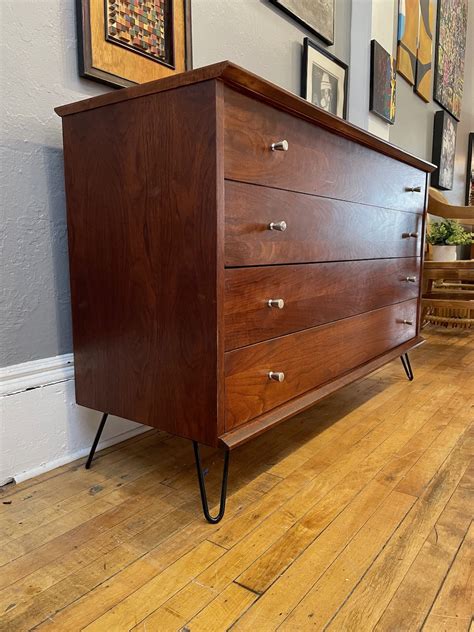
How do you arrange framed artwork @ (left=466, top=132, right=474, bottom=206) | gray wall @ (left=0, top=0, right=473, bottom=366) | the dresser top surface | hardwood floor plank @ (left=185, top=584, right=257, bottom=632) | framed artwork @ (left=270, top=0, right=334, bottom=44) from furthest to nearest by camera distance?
framed artwork @ (left=466, top=132, right=474, bottom=206) → framed artwork @ (left=270, top=0, right=334, bottom=44) → gray wall @ (left=0, top=0, right=473, bottom=366) → the dresser top surface → hardwood floor plank @ (left=185, top=584, right=257, bottom=632)

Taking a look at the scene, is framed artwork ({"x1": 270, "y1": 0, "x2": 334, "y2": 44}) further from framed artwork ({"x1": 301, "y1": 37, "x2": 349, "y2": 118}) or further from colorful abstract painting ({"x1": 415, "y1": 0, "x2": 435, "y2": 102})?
colorful abstract painting ({"x1": 415, "y1": 0, "x2": 435, "y2": 102})

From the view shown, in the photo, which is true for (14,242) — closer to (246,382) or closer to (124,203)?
(124,203)

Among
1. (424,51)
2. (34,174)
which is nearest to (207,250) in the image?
(34,174)

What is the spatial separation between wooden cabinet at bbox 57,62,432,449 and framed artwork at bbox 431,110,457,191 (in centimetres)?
284

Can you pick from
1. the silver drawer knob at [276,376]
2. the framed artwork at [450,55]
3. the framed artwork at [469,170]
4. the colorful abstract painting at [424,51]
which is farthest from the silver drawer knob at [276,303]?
the framed artwork at [469,170]

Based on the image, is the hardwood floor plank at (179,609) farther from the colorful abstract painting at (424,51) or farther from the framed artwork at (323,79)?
the colorful abstract painting at (424,51)

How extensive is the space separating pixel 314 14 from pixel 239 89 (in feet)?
4.94

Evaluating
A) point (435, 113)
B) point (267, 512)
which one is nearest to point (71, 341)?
point (267, 512)

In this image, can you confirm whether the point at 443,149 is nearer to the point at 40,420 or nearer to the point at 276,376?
the point at 276,376

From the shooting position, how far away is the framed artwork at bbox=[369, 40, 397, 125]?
7.93 feet

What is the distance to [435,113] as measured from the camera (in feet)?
12.2

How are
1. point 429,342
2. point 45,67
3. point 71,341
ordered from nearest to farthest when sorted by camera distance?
point 45,67 < point 71,341 < point 429,342

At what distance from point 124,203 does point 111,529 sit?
0.66 metres

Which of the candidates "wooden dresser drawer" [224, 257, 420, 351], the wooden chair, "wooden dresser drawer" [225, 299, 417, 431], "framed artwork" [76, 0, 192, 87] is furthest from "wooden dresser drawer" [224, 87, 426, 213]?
the wooden chair
